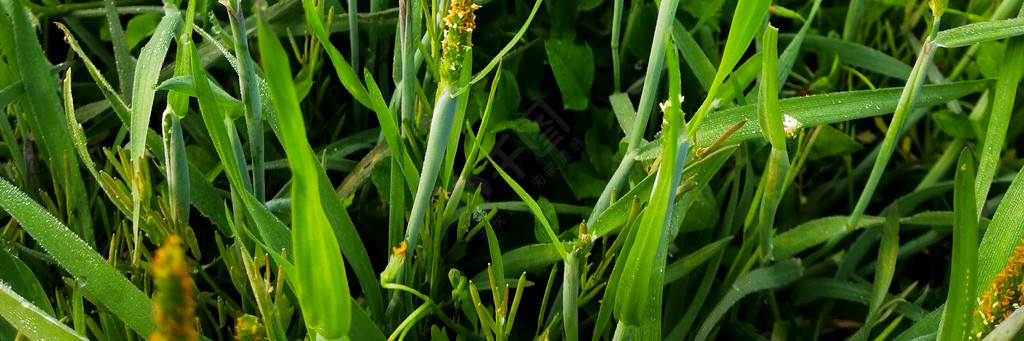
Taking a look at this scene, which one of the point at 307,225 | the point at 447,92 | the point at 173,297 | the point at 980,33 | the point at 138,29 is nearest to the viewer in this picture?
the point at 173,297

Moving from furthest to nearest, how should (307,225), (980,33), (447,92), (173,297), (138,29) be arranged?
(138,29) < (980,33) < (447,92) < (307,225) < (173,297)

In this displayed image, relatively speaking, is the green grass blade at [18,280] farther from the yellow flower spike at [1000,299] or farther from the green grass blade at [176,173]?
the yellow flower spike at [1000,299]

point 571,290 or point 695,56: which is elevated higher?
point 695,56

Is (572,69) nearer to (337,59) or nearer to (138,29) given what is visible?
(337,59)

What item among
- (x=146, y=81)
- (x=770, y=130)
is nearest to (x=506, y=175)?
(x=770, y=130)

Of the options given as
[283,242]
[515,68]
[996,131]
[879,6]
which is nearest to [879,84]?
[879,6]

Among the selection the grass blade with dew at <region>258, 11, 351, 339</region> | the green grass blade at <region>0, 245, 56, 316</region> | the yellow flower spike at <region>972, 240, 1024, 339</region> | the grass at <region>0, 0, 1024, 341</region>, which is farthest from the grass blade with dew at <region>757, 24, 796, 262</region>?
the green grass blade at <region>0, 245, 56, 316</region>

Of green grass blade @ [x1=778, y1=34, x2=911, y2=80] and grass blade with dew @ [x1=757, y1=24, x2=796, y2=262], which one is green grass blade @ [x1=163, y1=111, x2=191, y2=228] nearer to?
grass blade with dew @ [x1=757, y1=24, x2=796, y2=262]

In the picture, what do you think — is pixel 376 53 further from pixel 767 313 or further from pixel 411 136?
pixel 767 313
